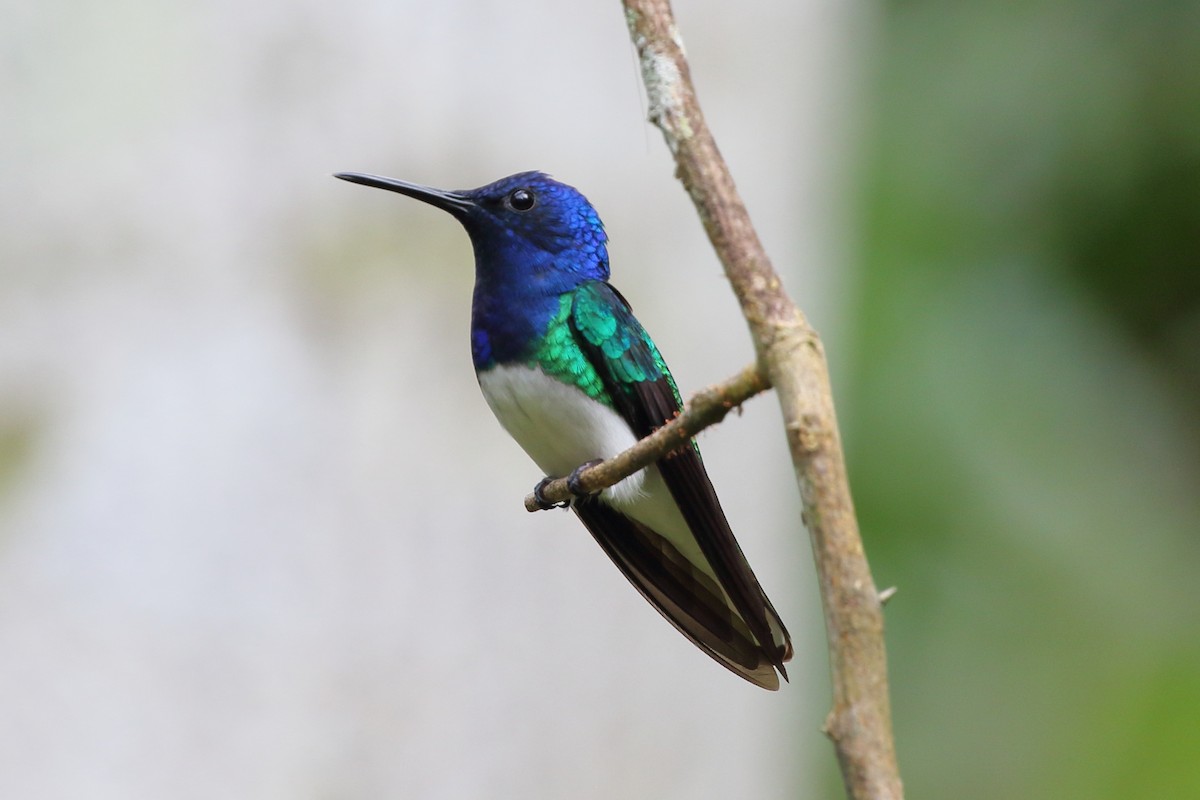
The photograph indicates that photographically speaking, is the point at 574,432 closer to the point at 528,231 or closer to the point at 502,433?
the point at 528,231

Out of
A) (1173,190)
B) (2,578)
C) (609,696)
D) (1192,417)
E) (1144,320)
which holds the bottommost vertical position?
(609,696)

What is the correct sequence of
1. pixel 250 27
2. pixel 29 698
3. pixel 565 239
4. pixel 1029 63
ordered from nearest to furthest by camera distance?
pixel 565 239 → pixel 29 698 → pixel 250 27 → pixel 1029 63

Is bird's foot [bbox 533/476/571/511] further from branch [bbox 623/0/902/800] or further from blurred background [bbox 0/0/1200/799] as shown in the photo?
blurred background [bbox 0/0/1200/799]

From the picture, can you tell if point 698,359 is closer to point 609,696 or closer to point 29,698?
point 609,696

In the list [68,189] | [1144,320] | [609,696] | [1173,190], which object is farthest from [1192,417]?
[68,189]

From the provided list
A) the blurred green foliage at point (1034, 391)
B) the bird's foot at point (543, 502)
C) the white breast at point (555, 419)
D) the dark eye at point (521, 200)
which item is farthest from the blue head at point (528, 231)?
the blurred green foliage at point (1034, 391)

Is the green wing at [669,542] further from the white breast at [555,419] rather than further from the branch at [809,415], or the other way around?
the branch at [809,415]

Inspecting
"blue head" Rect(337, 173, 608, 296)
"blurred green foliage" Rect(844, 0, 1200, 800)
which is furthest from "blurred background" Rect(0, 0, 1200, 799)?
"blue head" Rect(337, 173, 608, 296)
